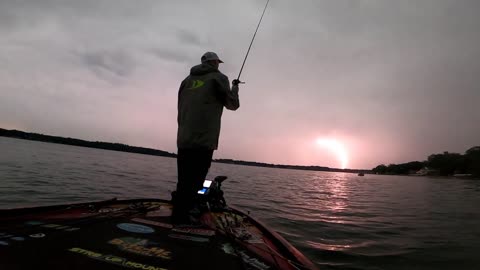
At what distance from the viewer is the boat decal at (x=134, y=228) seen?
384cm

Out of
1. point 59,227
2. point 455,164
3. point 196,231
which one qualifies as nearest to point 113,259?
point 59,227

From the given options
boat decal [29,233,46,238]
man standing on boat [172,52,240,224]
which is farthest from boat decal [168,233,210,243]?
boat decal [29,233,46,238]

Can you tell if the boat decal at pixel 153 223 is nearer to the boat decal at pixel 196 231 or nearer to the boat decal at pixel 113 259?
the boat decal at pixel 196 231

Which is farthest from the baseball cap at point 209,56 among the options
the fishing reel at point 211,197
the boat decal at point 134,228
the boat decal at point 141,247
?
the boat decal at point 141,247

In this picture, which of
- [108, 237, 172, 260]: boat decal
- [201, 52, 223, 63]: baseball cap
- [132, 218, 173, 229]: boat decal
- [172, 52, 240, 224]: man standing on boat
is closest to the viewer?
[108, 237, 172, 260]: boat decal

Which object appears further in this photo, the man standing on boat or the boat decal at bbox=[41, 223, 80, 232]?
the man standing on boat

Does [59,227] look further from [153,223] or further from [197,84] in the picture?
[197,84]

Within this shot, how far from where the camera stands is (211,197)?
6.29 meters

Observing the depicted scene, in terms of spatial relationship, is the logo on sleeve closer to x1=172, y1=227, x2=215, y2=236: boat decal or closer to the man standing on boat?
the man standing on boat

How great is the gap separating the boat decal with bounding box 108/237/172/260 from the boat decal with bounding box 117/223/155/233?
0.38 metres

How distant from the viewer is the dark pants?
4.57m

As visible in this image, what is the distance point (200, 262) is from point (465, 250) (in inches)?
322

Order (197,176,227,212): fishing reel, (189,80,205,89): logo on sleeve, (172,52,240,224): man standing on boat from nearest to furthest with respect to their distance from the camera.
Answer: (172,52,240,224): man standing on boat → (189,80,205,89): logo on sleeve → (197,176,227,212): fishing reel

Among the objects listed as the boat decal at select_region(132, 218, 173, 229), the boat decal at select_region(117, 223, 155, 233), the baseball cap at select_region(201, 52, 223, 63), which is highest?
the baseball cap at select_region(201, 52, 223, 63)
